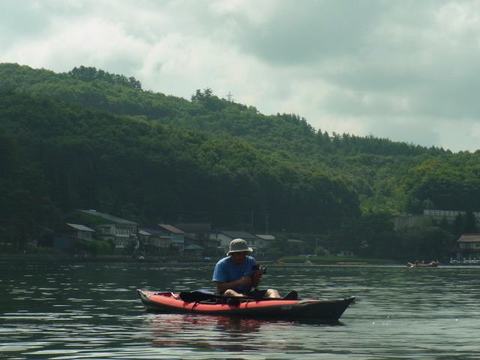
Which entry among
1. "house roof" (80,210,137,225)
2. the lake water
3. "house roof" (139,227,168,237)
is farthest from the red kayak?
"house roof" (139,227,168,237)

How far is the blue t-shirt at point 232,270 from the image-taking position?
3102 cm

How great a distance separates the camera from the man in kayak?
30859mm

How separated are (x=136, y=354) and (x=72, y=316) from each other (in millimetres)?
11005

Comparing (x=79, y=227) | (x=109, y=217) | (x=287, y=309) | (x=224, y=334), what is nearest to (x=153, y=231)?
(x=109, y=217)

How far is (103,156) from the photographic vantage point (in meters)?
194

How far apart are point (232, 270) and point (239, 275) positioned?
0.23 m

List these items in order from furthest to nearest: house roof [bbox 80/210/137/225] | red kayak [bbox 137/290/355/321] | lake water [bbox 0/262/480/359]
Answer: house roof [bbox 80/210/137/225], red kayak [bbox 137/290/355/321], lake water [bbox 0/262/480/359]

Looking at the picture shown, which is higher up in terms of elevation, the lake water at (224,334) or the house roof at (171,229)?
the house roof at (171,229)

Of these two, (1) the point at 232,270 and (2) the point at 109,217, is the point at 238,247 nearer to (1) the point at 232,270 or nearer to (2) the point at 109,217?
(1) the point at 232,270

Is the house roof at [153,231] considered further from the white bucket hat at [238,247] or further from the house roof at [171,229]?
the white bucket hat at [238,247]

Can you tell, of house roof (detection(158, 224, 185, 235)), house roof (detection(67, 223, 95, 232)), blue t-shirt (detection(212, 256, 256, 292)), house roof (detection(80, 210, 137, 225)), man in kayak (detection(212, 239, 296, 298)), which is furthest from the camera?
house roof (detection(158, 224, 185, 235))

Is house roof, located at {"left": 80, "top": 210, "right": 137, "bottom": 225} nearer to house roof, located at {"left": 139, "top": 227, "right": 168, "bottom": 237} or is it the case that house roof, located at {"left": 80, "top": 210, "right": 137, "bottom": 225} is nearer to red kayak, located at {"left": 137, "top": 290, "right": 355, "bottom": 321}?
house roof, located at {"left": 139, "top": 227, "right": 168, "bottom": 237}

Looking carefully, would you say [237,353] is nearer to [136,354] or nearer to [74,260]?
[136,354]

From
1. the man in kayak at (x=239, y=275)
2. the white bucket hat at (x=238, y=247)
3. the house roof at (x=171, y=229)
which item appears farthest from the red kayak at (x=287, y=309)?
the house roof at (x=171, y=229)
